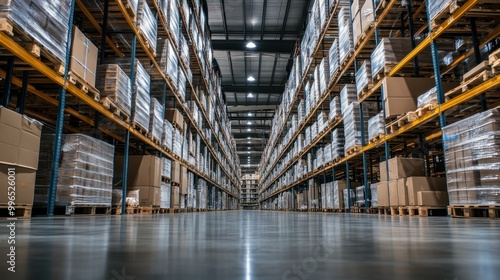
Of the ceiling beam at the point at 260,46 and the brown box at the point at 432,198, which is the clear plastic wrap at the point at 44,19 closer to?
the brown box at the point at 432,198

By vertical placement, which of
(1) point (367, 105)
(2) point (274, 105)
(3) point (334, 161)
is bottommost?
(3) point (334, 161)

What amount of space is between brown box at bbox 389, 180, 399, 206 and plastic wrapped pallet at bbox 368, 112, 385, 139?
3.61ft

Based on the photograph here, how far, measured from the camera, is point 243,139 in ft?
122

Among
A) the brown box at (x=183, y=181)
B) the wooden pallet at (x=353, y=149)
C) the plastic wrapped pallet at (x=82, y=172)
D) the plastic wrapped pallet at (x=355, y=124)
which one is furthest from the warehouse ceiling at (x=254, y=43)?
the plastic wrapped pallet at (x=82, y=172)

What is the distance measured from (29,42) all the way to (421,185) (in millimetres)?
5882

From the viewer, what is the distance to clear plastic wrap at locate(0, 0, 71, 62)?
3.42 metres

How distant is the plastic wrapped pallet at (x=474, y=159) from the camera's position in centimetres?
402

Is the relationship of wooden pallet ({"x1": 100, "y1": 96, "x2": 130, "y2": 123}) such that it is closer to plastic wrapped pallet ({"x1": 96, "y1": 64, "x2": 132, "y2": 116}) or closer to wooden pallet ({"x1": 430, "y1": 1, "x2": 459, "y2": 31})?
plastic wrapped pallet ({"x1": 96, "y1": 64, "x2": 132, "y2": 116})

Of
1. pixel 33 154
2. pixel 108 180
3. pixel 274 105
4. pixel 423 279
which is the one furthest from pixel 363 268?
pixel 274 105

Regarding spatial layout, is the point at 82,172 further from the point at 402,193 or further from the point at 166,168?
the point at 402,193

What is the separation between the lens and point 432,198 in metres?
5.62

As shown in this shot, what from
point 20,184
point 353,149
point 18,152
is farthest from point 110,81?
point 353,149

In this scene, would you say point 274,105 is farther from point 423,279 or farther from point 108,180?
point 423,279

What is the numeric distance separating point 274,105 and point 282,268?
1018 inches
